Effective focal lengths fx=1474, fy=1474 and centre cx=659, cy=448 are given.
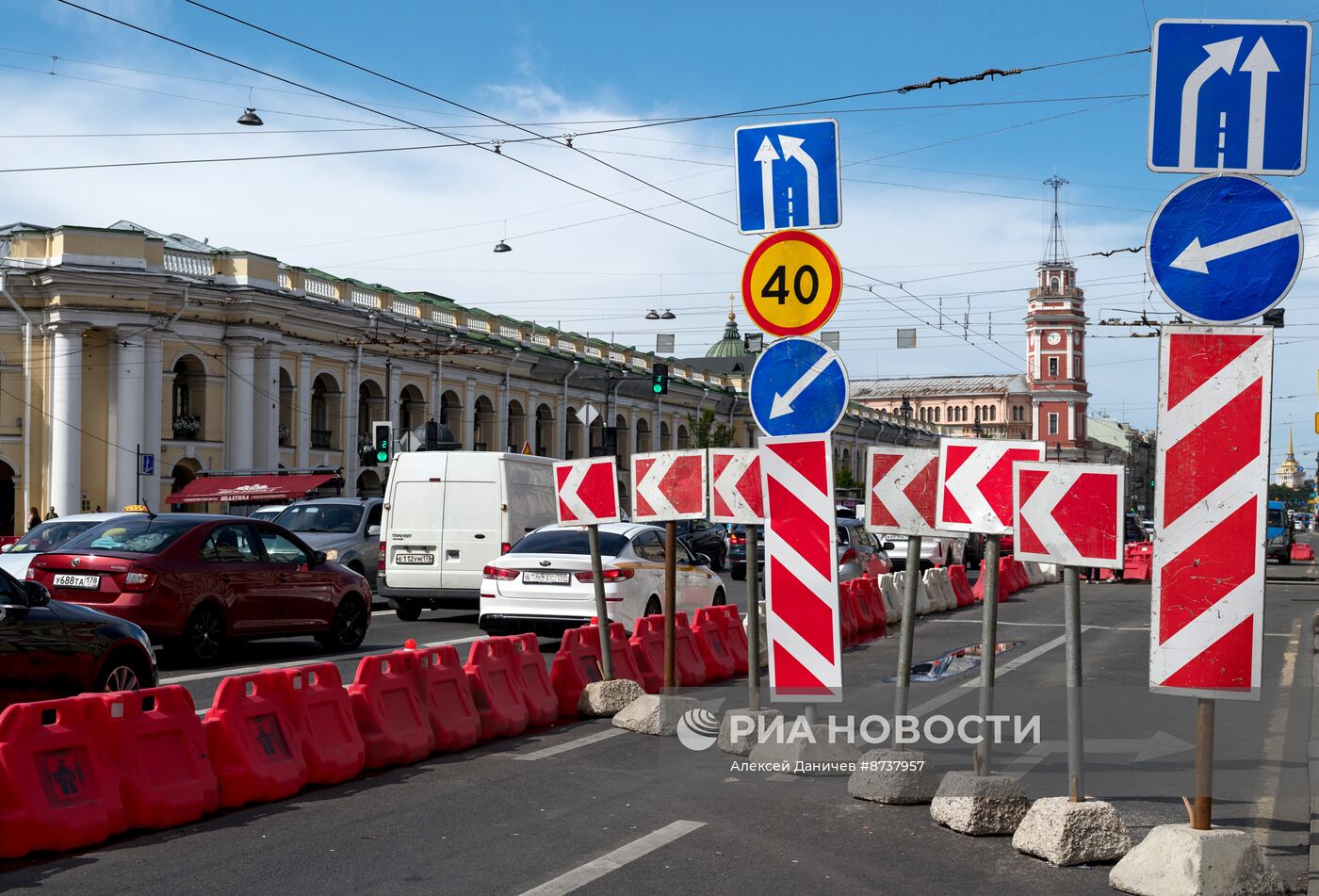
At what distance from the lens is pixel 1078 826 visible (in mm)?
6703

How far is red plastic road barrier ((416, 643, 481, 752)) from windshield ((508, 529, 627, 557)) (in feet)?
23.0

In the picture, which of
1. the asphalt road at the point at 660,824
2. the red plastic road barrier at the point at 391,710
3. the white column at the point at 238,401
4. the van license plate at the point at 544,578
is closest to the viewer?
the asphalt road at the point at 660,824

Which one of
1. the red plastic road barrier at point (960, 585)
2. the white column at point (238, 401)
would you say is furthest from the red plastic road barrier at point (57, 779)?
the white column at point (238, 401)

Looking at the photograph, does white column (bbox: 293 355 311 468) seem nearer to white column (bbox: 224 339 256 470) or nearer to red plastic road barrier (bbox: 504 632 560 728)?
white column (bbox: 224 339 256 470)

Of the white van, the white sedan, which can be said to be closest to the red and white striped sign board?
the white sedan

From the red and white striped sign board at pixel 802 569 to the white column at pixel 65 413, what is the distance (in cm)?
4147

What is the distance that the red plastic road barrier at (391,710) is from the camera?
8.91 m

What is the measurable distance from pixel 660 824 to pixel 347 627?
987 centimetres

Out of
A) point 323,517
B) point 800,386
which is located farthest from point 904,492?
point 323,517

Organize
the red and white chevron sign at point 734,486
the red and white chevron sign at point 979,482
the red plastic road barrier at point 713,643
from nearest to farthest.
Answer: the red and white chevron sign at point 979,482, the red and white chevron sign at point 734,486, the red plastic road barrier at point 713,643

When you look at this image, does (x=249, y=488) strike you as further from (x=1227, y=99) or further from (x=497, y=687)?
(x=1227, y=99)

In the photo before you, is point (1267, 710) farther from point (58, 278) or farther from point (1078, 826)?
point (58, 278)

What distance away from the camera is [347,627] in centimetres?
1666

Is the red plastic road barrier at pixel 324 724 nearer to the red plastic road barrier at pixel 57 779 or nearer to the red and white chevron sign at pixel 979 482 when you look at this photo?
the red plastic road barrier at pixel 57 779
